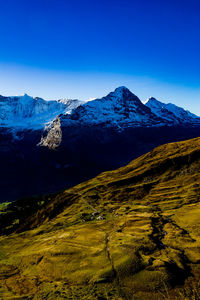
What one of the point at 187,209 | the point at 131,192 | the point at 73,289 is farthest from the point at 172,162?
the point at 73,289

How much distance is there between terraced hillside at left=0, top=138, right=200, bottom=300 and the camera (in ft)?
186

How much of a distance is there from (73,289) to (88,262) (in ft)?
44.0

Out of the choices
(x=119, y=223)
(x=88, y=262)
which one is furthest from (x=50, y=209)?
(x=88, y=262)

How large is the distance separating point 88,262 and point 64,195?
403 ft

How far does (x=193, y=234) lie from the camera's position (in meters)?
79.1

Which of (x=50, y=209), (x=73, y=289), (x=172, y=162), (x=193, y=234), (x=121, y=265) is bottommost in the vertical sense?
(x=50, y=209)

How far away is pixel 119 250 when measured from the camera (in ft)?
241

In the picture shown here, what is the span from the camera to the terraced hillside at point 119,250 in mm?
56781

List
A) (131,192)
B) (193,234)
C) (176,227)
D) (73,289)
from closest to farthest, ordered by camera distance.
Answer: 1. (73,289)
2. (193,234)
3. (176,227)
4. (131,192)

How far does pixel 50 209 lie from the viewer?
17462 centimetres

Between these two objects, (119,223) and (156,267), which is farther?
(119,223)

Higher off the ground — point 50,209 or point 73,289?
point 73,289

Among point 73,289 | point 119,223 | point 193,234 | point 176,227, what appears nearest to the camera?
point 73,289

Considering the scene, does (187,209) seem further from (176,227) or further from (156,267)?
(156,267)
